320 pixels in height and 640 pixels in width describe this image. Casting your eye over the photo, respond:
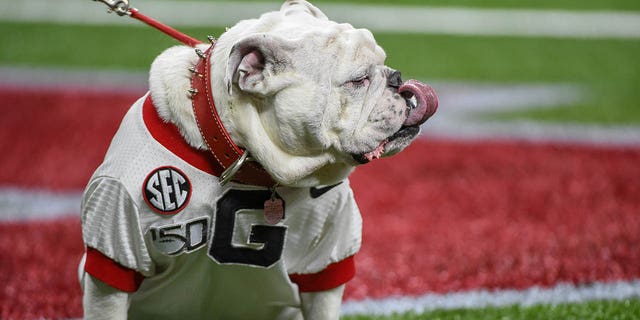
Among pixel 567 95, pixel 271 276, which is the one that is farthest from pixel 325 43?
pixel 567 95

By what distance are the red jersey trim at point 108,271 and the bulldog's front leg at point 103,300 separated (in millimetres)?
36

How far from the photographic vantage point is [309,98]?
2623 millimetres

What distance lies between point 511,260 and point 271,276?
63.6 inches

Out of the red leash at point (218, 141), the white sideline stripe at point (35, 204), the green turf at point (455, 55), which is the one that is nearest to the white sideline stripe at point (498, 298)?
the red leash at point (218, 141)

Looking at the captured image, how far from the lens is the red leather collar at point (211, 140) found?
2.65 m

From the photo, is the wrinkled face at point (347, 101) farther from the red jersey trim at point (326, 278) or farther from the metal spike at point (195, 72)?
the red jersey trim at point (326, 278)

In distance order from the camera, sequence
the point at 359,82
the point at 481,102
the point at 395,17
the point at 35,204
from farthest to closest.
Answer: the point at 395,17 < the point at 481,102 < the point at 35,204 < the point at 359,82

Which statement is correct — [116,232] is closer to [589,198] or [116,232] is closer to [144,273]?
[144,273]

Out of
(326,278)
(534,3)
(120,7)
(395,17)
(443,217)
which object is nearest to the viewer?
(326,278)

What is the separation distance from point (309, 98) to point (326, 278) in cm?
67

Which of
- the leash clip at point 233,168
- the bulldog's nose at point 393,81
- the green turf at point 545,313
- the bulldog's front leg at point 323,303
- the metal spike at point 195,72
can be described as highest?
the metal spike at point 195,72

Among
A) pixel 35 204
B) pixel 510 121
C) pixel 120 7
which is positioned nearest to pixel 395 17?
pixel 510 121

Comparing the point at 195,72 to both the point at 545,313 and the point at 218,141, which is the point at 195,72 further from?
the point at 545,313

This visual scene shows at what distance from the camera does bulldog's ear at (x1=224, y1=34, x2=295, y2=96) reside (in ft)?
8.48
